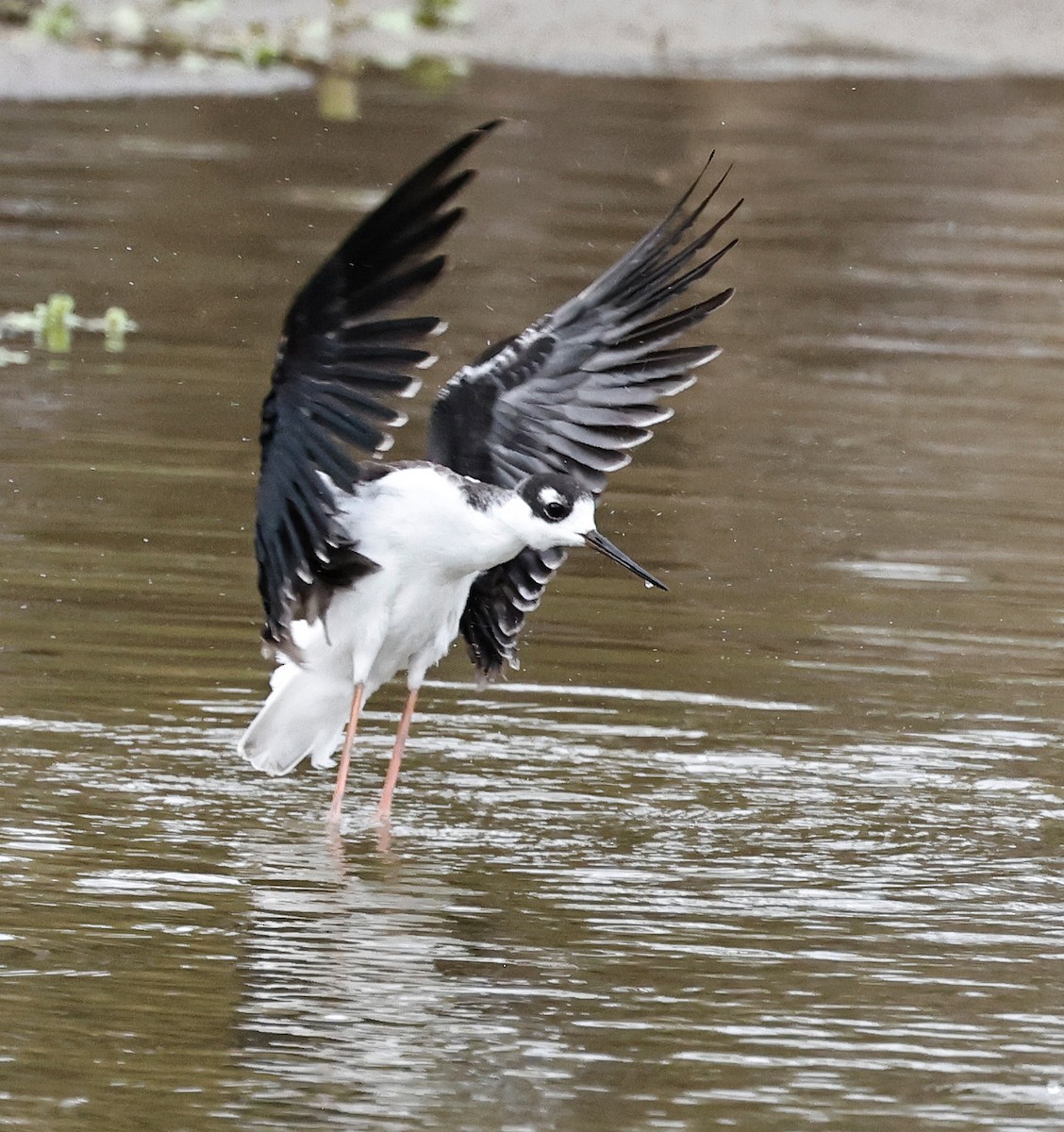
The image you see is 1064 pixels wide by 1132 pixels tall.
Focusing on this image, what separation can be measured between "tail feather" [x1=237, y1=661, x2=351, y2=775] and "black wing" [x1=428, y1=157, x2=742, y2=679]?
77 centimetres

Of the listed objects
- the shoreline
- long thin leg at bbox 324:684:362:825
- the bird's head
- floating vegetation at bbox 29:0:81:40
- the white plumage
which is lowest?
long thin leg at bbox 324:684:362:825

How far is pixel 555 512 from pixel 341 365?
92cm

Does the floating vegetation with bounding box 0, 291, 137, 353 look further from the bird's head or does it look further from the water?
the bird's head

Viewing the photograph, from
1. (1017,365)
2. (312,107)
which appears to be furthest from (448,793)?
(312,107)

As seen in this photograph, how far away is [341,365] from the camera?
7.40 m

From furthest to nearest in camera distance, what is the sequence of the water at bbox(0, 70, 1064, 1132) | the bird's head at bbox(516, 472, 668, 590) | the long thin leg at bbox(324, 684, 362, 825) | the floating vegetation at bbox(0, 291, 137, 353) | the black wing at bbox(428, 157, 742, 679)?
the floating vegetation at bbox(0, 291, 137, 353), the black wing at bbox(428, 157, 742, 679), the long thin leg at bbox(324, 684, 362, 825), the bird's head at bbox(516, 472, 668, 590), the water at bbox(0, 70, 1064, 1132)

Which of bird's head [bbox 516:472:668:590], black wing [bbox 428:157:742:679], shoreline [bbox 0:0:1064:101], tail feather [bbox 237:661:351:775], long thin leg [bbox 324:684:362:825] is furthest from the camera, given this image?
shoreline [bbox 0:0:1064:101]

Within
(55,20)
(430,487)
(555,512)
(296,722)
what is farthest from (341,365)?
(55,20)

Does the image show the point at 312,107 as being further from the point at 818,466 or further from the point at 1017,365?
the point at 818,466

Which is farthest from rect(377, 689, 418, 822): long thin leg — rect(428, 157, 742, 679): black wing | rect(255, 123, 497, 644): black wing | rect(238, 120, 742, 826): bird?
rect(428, 157, 742, 679): black wing

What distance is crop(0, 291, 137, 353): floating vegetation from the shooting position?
1485cm

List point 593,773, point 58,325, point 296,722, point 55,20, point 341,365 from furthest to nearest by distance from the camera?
point 55,20, point 58,325, point 296,722, point 593,773, point 341,365

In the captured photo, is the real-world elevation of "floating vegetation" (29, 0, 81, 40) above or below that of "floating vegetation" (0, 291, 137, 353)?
above

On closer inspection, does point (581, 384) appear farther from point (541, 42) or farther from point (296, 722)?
point (541, 42)
